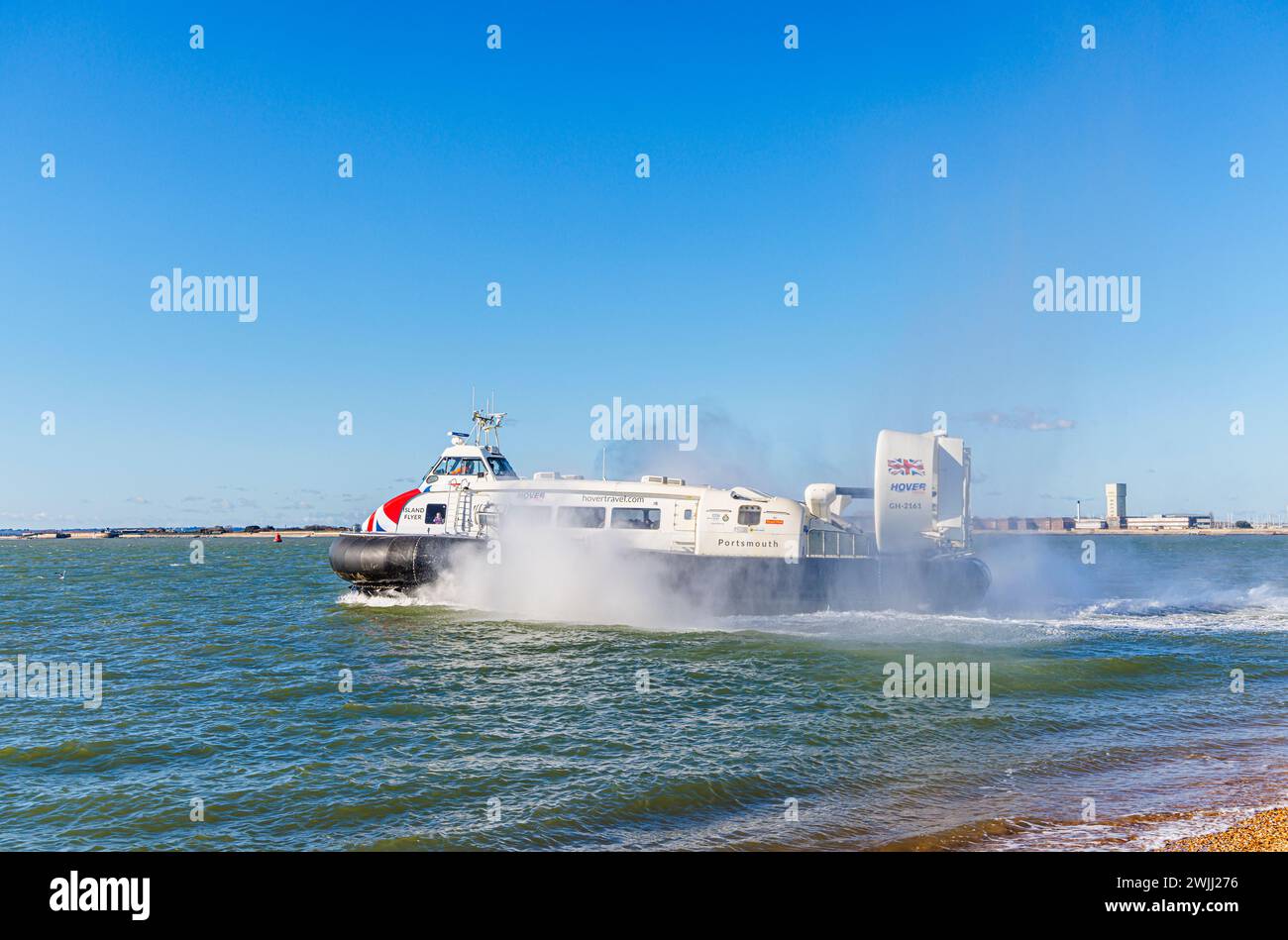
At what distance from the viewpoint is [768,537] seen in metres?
17.3

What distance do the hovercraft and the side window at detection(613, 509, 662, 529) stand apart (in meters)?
0.03

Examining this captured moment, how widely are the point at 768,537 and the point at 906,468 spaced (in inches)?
133

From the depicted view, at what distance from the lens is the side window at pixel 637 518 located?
17.9 metres

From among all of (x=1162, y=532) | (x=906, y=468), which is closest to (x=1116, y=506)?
(x=1162, y=532)

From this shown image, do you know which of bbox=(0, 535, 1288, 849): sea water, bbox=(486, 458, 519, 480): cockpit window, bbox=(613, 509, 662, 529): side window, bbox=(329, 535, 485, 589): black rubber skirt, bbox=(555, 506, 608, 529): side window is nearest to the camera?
bbox=(0, 535, 1288, 849): sea water

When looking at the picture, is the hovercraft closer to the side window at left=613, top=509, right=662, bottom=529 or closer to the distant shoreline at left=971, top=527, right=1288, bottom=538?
the side window at left=613, top=509, right=662, bottom=529

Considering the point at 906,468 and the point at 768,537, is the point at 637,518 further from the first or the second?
the point at 906,468

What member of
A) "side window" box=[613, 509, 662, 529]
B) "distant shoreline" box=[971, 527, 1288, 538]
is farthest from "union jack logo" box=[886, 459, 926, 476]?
"distant shoreline" box=[971, 527, 1288, 538]

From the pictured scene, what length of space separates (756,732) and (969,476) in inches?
434

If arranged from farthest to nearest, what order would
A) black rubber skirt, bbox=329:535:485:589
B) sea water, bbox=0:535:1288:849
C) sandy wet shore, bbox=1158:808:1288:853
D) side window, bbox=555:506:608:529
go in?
1. black rubber skirt, bbox=329:535:485:589
2. side window, bbox=555:506:608:529
3. sea water, bbox=0:535:1288:849
4. sandy wet shore, bbox=1158:808:1288:853

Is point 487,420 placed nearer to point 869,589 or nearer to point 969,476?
point 869,589

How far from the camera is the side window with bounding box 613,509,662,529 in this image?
17.9 meters

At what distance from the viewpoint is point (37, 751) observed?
8.37m
